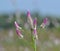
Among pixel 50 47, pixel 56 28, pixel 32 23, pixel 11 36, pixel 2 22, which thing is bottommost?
pixel 2 22

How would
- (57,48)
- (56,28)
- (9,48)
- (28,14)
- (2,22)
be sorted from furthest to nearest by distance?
(2,22)
(56,28)
(9,48)
(57,48)
(28,14)

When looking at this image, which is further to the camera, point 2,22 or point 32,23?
point 2,22

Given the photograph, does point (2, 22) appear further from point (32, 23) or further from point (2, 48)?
point (32, 23)

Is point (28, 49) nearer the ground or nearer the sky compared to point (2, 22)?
nearer the sky

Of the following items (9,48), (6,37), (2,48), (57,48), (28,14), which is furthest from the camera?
(6,37)

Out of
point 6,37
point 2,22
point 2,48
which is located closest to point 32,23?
point 2,48

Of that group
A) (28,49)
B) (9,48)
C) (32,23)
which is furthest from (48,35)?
(32,23)

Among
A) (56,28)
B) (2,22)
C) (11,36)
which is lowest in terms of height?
(2,22)

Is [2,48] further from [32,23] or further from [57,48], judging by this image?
[32,23]

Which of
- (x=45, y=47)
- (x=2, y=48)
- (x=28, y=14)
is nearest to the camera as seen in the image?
(x=28, y=14)
